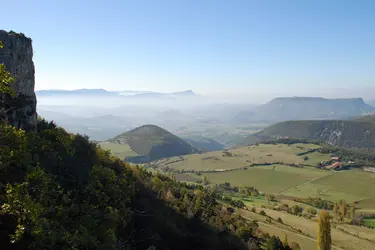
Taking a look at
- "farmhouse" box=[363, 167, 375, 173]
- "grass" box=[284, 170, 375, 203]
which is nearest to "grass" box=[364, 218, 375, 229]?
"grass" box=[284, 170, 375, 203]

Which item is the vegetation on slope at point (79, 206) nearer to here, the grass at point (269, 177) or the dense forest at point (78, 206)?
the dense forest at point (78, 206)

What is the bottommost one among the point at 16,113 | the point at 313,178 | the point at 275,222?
the point at 313,178

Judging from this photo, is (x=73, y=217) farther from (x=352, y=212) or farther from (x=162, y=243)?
(x=352, y=212)

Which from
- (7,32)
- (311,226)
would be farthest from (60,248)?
(311,226)

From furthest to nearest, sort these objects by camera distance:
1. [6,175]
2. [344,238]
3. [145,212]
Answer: [344,238] < [145,212] < [6,175]

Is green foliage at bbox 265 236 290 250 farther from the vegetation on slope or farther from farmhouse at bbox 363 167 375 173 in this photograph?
farmhouse at bbox 363 167 375 173

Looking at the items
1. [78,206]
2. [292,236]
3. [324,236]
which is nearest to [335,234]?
[292,236]

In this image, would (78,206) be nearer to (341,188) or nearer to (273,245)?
(273,245)
